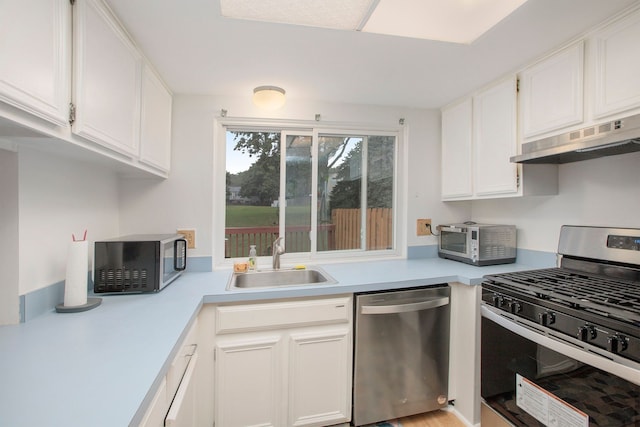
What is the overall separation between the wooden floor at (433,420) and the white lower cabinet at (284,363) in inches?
16.4

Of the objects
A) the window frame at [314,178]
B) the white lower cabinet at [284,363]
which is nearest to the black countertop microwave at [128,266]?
the white lower cabinet at [284,363]

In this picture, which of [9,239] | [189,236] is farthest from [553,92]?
[9,239]

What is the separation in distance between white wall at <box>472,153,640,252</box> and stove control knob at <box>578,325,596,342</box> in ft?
2.84

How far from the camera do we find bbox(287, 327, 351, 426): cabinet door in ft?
5.15

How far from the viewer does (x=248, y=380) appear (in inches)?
59.6

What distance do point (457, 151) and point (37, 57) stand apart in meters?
2.37

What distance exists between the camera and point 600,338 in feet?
3.28

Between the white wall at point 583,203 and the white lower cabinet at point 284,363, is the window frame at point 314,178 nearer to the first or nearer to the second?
the white lower cabinet at point 284,363

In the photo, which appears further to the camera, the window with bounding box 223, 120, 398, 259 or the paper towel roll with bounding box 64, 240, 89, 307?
the window with bounding box 223, 120, 398, 259

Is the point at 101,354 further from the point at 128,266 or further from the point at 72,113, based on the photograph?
the point at 72,113

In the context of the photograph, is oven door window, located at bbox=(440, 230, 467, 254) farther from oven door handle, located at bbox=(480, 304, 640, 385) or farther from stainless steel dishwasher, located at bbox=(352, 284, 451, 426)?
oven door handle, located at bbox=(480, 304, 640, 385)

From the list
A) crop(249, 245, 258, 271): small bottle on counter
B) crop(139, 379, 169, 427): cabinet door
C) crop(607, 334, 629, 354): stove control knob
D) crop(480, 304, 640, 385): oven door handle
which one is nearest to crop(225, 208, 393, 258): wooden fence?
crop(249, 245, 258, 271): small bottle on counter

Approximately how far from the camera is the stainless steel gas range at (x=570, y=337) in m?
0.96

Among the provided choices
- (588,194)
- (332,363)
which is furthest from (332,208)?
(588,194)
